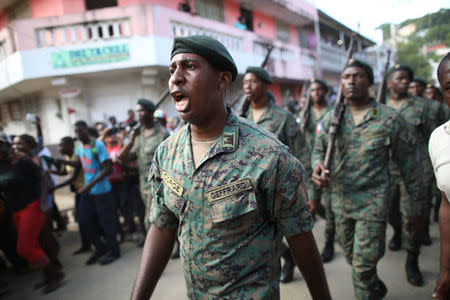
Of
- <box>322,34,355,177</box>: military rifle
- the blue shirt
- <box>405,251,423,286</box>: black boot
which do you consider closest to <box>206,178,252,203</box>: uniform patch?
<box>322,34,355,177</box>: military rifle

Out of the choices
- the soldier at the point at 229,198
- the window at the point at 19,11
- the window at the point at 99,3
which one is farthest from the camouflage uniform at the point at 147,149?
the window at the point at 19,11

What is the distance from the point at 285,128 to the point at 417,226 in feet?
5.10

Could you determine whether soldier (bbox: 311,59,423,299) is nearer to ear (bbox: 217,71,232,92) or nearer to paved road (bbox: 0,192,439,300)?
paved road (bbox: 0,192,439,300)

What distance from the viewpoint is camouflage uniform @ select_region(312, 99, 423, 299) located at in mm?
2320

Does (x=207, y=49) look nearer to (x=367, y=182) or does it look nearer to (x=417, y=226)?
(x=367, y=182)

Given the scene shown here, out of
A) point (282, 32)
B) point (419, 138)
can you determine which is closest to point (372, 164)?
point (419, 138)

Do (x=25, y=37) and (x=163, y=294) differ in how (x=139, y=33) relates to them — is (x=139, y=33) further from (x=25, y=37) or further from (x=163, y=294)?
(x=163, y=294)

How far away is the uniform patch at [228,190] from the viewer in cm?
123

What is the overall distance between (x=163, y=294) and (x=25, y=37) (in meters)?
9.95

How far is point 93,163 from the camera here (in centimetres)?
407

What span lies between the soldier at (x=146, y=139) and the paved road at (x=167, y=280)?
710 mm

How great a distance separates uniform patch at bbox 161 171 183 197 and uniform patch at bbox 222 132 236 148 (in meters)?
0.28

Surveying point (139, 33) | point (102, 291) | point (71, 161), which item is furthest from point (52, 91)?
point (102, 291)

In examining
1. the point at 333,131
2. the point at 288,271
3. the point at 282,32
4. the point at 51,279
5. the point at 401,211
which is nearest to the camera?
the point at 333,131
